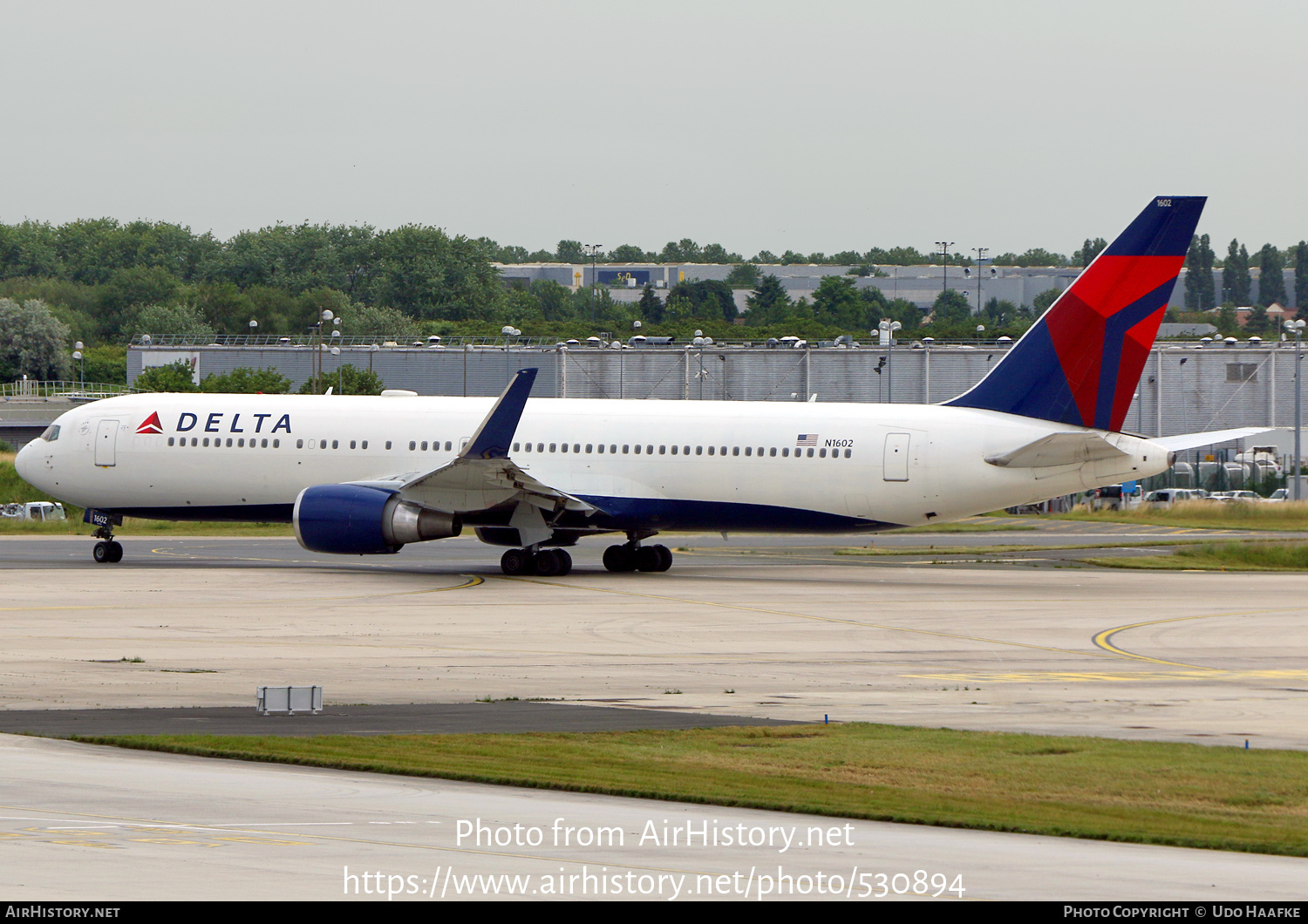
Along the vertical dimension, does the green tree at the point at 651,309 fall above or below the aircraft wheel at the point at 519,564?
above

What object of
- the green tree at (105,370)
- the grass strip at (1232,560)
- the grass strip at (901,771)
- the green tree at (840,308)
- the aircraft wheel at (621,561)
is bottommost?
the grass strip at (1232,560)

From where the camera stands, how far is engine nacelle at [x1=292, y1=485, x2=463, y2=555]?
34250mm

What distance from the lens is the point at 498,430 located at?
110 ft

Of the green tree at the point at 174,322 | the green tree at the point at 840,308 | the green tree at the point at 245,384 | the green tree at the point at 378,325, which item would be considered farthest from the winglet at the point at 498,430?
the green tree at the point at 840,308

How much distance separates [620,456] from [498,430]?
12.5 feet

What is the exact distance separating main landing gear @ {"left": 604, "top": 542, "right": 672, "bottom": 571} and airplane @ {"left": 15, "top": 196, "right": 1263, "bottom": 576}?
5 cm

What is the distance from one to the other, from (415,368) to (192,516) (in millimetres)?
Answer: 54640

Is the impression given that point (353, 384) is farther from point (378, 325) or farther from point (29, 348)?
point (29, 348)

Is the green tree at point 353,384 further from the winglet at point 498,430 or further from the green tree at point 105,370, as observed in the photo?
the winglet at point 498,430

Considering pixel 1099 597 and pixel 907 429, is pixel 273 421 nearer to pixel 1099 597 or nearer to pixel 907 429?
pixel 907 429

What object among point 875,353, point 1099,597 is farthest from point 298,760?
point 875,353

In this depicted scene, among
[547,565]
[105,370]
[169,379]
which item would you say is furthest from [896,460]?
[105,370]

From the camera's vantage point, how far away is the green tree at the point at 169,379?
3433 inches

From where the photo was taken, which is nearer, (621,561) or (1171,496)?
→ (621,561)
